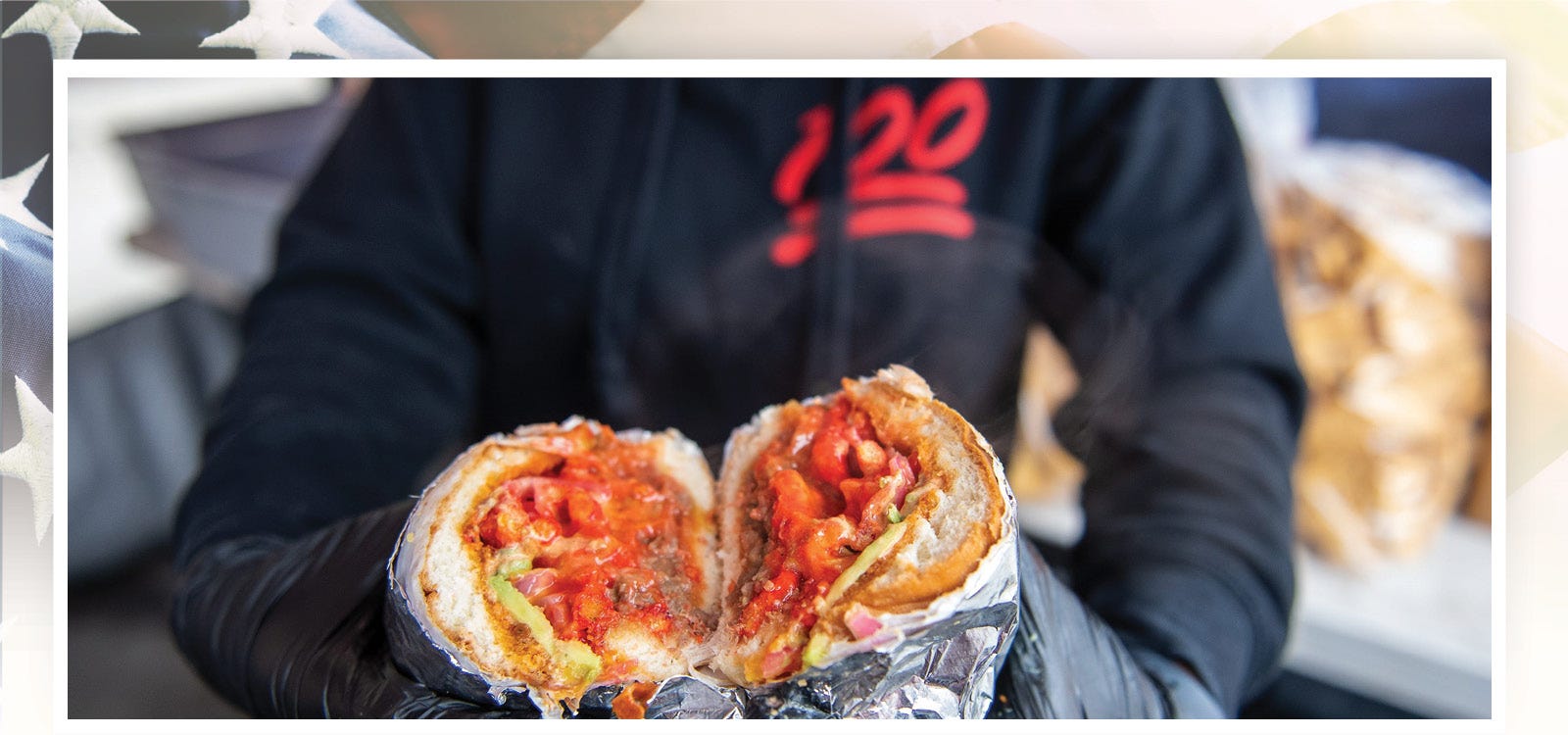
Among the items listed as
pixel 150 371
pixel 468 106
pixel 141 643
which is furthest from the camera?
pixel 150 371

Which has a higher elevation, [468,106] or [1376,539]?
[468,106]

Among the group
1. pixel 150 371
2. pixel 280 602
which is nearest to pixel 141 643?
pixel 150 371

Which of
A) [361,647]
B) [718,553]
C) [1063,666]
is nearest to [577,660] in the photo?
[718,553]

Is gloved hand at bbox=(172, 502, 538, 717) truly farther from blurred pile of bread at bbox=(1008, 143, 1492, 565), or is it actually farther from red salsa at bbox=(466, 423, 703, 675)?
blurred pile of bread at bbox=(1008, 143, 1492, 565)

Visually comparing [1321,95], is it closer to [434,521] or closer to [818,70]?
[818,70]

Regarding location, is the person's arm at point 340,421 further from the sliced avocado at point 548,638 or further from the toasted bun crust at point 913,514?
the toasted bun crust at point 913,514

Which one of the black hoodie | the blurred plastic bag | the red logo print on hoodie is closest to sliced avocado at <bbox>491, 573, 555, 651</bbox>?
the black hoodie
